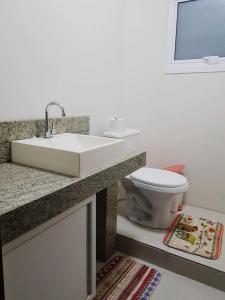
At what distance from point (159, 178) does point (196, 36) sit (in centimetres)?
129

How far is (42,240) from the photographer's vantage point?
0.86m

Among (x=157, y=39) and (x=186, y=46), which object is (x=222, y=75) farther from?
(x=157, y=39)

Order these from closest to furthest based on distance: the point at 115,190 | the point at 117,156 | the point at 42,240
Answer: the point at 42,240 < the point at 117,156 < the point at 115,190

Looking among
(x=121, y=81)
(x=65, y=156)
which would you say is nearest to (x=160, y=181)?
(x=65, y=156)

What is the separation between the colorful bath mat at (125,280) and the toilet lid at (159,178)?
57 centimetres

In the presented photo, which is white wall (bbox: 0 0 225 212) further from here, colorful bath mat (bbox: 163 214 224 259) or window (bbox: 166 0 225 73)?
colorful bath mat (bbox: 163 214 224 259)

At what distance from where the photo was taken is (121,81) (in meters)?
2.37

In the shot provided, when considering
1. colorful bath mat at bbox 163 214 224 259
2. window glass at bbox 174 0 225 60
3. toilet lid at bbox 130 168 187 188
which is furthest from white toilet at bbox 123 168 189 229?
window glass at bbox 174 0 225 60

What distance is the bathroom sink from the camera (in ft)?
3.31

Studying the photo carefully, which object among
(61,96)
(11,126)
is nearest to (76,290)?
(11,126)

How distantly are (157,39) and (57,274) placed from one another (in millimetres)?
2072

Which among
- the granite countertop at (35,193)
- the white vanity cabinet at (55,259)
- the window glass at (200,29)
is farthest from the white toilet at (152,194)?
the window glass at (200,29)

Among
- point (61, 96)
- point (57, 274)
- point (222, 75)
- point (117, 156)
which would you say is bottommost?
point (57, 274)

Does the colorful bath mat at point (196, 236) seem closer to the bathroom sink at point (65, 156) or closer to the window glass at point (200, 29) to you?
the bathroom sink at point (65, 156)
